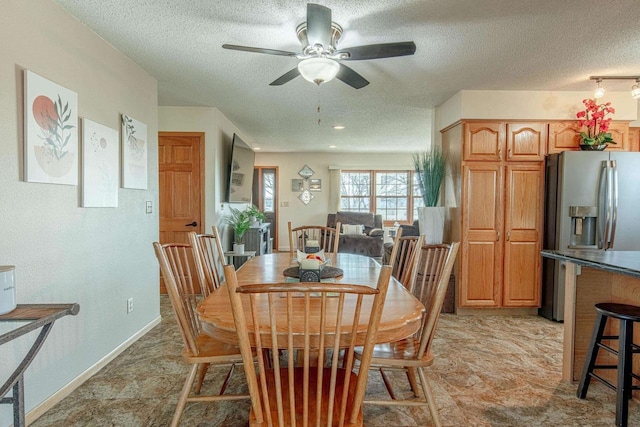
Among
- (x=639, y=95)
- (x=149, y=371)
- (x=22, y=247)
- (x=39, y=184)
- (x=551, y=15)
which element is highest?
(x=551, y=15)

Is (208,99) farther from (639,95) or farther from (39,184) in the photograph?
(639,95)

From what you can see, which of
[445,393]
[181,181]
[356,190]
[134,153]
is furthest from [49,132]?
[356,190]

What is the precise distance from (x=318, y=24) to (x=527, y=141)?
285 centimetres

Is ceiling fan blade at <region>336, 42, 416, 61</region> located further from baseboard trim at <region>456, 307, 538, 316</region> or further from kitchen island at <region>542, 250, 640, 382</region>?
baseboard trim at <region>456, 307, 538, 316</region>

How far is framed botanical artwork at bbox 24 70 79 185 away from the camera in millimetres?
1828

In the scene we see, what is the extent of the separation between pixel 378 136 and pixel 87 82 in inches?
181

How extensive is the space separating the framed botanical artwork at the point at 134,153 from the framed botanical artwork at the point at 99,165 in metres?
0.10

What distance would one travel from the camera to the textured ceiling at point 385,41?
6.85ft

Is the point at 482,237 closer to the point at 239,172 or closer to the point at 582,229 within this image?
the point at 582,229

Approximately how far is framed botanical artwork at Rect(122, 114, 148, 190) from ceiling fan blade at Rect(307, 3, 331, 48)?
1736mm

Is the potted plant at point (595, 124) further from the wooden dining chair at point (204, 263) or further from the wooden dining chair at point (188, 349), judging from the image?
the wooden dining chair at point (188, 349)

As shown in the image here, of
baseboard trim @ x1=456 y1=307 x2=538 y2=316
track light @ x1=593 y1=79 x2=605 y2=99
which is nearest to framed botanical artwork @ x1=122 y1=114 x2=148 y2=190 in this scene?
baseboard trim @ x1=456 y1=307 x2=538 y2=316

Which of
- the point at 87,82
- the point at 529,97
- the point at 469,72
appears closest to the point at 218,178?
the point at 87,82

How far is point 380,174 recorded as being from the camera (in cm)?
831
